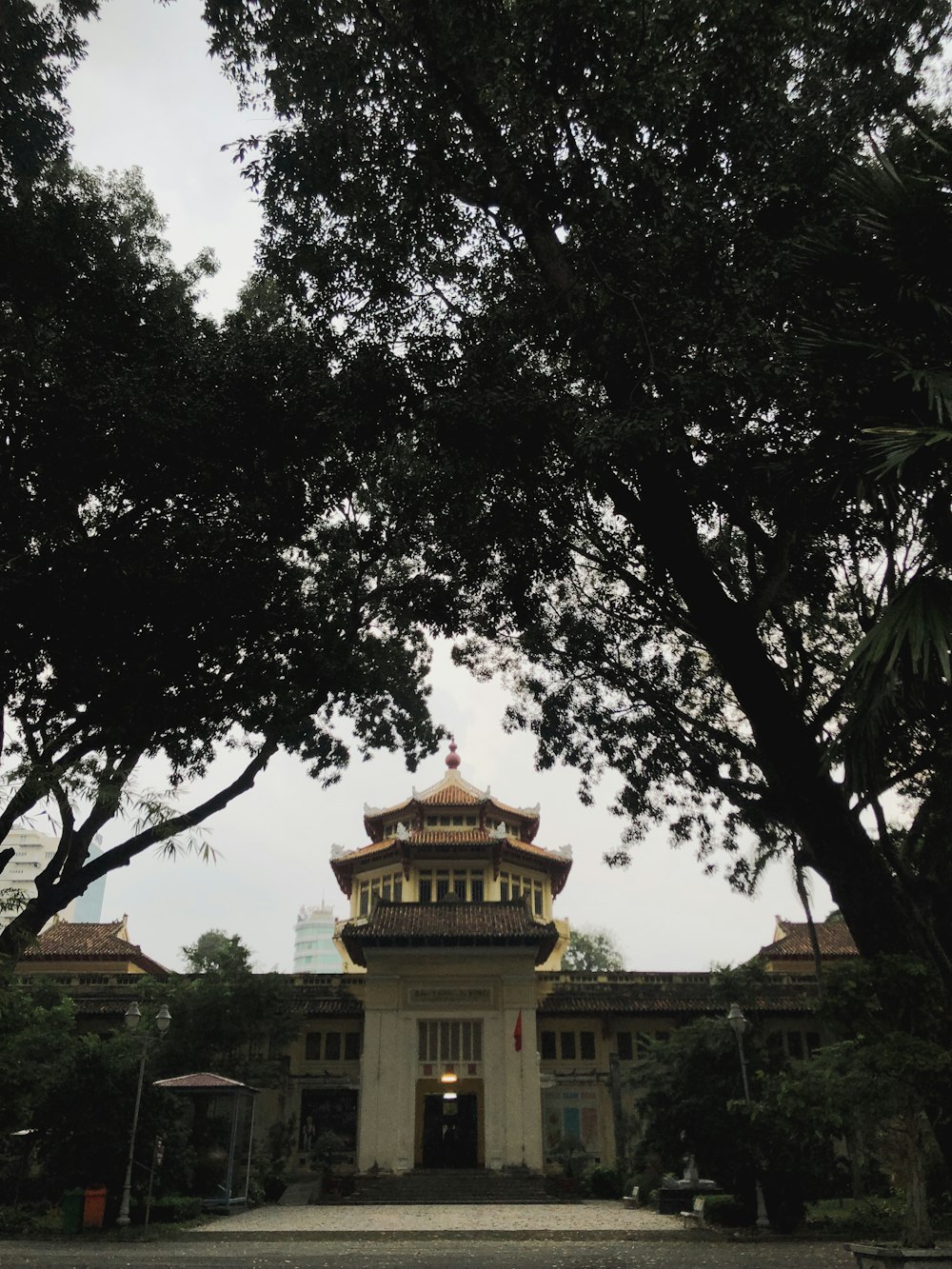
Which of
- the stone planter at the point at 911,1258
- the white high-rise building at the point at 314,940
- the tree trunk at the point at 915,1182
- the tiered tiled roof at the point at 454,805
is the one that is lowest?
the stone planter at the point at 911,1258

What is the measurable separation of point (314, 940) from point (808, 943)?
129m

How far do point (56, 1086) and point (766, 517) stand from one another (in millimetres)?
15653

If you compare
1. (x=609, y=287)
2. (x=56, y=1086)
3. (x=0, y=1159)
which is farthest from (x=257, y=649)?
(x=0, y=1159)

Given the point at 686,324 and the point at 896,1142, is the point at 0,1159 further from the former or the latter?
the point at 686,324

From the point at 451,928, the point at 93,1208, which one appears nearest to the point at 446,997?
the point at 451,928

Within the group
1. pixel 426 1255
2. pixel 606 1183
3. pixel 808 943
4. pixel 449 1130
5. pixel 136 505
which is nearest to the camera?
pixel 136 505

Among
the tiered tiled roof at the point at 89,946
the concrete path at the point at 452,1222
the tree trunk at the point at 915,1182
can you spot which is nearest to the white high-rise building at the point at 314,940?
the tiered tiled roof at the point at 89,946

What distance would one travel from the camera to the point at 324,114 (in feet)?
30.4

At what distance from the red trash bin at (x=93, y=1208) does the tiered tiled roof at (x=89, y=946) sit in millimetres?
17539

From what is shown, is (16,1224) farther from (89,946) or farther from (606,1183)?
(89,946)

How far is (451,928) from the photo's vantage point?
26.9 m

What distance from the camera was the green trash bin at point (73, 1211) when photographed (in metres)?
15.2

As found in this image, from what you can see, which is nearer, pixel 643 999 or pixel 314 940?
pixel 643 999

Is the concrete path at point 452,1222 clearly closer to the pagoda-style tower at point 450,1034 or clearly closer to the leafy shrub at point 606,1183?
the leafy shrub at point 606,1183
